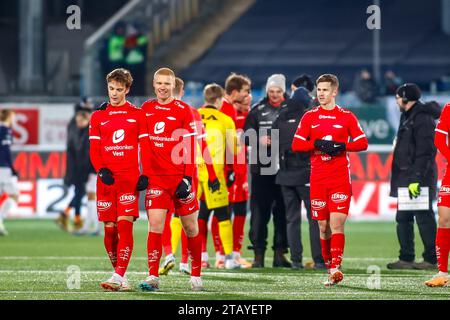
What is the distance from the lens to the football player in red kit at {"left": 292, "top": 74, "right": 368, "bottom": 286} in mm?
12922

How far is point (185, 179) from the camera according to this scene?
12148mm

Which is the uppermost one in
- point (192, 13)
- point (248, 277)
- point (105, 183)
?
point (192, 13)

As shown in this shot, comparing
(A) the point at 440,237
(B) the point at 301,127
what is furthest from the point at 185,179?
(A) the point at 440,237

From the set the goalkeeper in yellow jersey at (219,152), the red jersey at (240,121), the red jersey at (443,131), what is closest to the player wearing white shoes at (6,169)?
the red jersey at (240,121)

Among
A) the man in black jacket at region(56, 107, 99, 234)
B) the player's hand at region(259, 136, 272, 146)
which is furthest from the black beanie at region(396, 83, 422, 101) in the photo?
the man in black jacket at region(56, 107, 99, 234)

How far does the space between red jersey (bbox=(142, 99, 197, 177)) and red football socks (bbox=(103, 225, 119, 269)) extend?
29.1 inches

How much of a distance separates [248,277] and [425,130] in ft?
10.3

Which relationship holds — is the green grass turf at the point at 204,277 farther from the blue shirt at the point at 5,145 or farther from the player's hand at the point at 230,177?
the blue shirt at the point at 5,145

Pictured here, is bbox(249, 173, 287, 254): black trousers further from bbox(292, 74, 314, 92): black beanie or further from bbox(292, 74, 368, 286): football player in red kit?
bbox(292, 74, 368, 286): football player in red kit

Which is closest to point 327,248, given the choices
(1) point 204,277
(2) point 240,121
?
(1) point 204,277

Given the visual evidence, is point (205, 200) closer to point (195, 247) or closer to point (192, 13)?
point (195, 247)

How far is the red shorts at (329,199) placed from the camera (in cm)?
1295

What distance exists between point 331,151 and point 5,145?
981 centimetres
